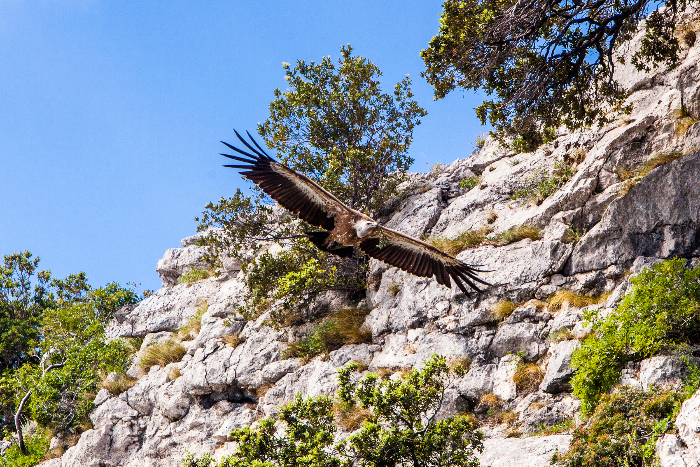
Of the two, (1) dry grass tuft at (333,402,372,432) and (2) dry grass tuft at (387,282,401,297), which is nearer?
(1) dry grass tuft at (333,402,372,432)

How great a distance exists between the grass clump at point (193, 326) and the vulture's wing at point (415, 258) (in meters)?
7.74

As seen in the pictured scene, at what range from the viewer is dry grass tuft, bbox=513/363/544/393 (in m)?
10.5

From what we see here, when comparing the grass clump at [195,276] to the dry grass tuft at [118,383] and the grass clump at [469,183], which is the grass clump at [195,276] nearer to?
the dry grass tuft at [118,383]

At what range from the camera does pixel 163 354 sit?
16.9 m

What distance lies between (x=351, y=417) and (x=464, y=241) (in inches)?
188

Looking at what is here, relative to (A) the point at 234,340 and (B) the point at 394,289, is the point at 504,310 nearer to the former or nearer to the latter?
(B) the point at 394,289

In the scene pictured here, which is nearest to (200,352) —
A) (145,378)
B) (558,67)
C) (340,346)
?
(145,378)

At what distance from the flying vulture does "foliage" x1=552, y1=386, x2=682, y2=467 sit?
3.03 meters

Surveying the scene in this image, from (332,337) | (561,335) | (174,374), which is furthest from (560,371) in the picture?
(174,374)

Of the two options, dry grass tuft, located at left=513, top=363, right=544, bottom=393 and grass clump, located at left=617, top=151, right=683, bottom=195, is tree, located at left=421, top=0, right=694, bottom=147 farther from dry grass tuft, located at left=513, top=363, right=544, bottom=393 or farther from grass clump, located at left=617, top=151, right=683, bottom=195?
dry grass tuft, located at left=513, top=363, right=544, bottom=393

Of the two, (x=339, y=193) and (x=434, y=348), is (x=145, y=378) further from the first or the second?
(x=434, y=348)

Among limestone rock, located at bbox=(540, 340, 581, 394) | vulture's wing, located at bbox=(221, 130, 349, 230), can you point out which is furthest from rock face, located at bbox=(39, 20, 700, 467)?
vulture's wing, located at bbox=(221, 130, 349, 230)

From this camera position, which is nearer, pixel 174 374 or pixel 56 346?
pixel 174 374

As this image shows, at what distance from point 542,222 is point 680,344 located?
5.03m
